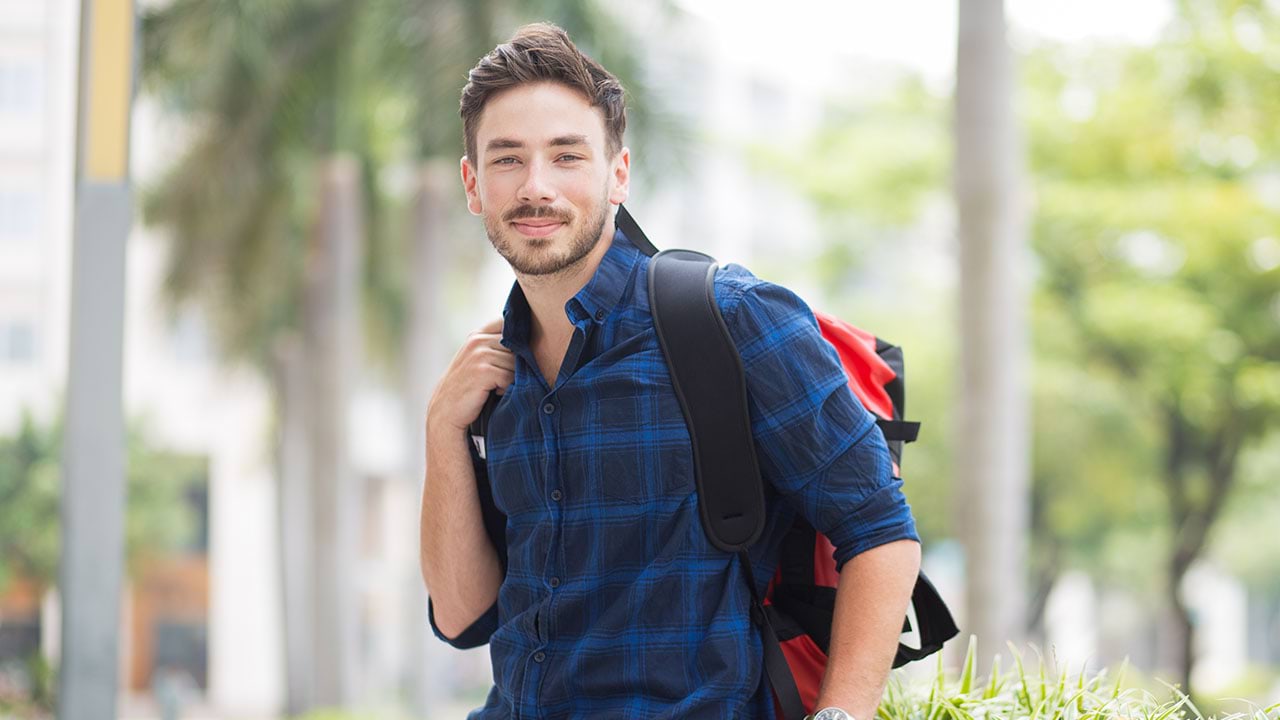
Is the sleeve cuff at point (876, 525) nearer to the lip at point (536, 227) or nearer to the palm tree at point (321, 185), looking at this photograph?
the lip at point (536, 227)

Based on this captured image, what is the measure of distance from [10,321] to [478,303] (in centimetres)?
1938

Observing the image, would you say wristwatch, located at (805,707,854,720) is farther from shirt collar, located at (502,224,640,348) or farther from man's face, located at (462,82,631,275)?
man's face, located at (462,82,631,275)

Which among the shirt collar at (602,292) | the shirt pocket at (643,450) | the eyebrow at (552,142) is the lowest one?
the shirt pocket at (643,450)

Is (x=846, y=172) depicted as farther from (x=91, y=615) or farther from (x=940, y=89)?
(x=91, y=615)

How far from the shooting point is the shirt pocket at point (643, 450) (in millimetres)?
2379

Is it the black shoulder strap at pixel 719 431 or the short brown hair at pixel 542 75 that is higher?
the short brown hair at pixel 542 75

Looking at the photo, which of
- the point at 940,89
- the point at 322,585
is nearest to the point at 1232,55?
the point at 940,89

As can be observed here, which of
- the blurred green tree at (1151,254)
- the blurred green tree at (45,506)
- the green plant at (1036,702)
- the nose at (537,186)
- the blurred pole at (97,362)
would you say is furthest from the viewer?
the blurred green tree at (45,506)

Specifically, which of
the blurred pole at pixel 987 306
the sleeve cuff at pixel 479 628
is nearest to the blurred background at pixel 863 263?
the blurred pole at pixel 987 306

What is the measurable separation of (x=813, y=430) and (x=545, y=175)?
1.89 feet

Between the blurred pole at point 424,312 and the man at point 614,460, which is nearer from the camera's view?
the man at point 614,460

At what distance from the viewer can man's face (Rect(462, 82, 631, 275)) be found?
2.46 meters

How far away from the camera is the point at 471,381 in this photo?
2.68 meters

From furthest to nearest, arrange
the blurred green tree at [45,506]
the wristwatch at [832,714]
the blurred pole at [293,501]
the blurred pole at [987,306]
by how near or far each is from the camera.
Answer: the blurred green tree at [45,506], the blurred pole at [293,501], the blurred pole at [987,306], the wristwatch at [832,714]
